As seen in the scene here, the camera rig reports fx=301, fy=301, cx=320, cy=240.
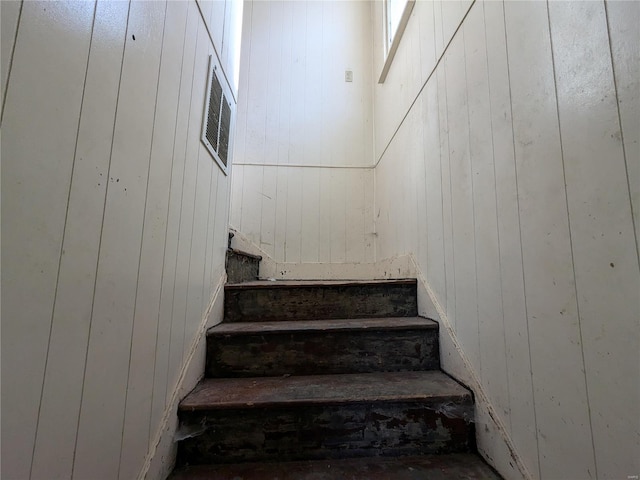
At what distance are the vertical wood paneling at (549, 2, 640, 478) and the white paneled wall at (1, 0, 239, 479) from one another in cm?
96

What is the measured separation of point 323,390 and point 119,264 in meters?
0.73

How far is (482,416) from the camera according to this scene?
925mm

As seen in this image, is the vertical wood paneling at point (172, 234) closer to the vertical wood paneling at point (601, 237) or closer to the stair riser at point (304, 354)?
the stair riser at point (304, 354)

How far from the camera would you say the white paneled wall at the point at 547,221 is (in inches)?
21.5

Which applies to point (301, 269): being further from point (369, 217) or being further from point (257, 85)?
point (257, 85)

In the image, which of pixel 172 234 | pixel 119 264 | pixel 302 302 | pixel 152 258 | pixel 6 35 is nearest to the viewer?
pixel 6 35

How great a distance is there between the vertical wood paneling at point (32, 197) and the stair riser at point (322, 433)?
567 mm

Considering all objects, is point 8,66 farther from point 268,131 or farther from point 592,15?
point 268,131

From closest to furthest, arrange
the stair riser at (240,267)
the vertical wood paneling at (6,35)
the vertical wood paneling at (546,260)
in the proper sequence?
the vertical wood paneling at (6,35)
the vertical wood paneling at (546,260)
the stair riser at (240,267)

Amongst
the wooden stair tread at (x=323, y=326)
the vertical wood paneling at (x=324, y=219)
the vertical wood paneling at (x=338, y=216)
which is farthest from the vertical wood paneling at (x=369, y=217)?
the wooden stair tread at (x=323, y=326)

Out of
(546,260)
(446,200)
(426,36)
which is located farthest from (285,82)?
(546,260)

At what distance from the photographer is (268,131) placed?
8.58ft

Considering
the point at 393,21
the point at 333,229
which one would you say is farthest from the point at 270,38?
the point at 333,229

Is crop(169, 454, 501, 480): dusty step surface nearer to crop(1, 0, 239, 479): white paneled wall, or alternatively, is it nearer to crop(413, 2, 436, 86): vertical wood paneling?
crop(1, 0, 239, 479): white paneled wall
